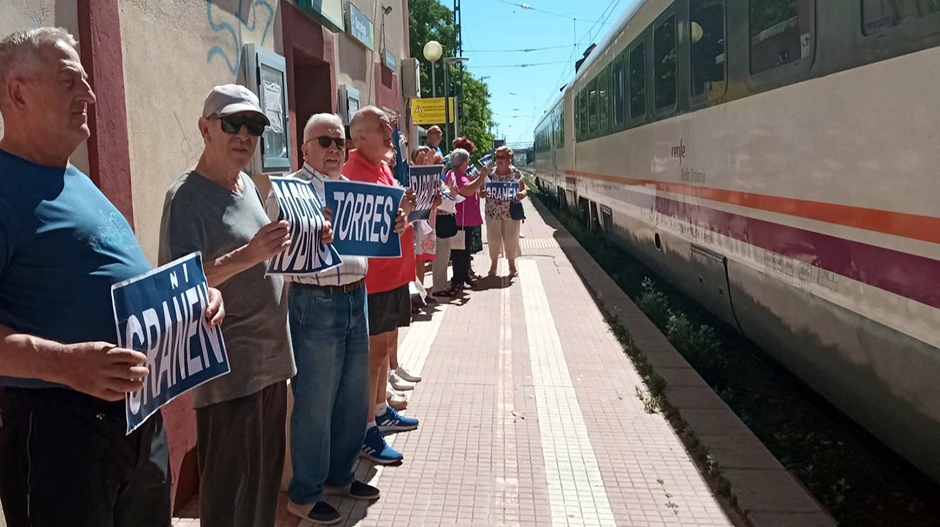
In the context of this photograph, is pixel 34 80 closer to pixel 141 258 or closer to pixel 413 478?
pixel 141 258

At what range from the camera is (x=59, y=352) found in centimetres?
173

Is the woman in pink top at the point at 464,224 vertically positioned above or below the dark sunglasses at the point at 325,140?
below

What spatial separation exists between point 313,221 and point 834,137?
97.3 inches

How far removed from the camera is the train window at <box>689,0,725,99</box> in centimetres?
548

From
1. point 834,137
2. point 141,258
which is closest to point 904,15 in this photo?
point 834,137

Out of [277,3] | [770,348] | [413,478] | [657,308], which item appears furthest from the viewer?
[657,308]

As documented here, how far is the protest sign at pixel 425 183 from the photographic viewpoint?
577cm

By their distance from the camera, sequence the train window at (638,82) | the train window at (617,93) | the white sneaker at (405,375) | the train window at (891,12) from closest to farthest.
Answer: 1. the train window at (891,12)
2. the white sneaker at (405,375)
3. the train window at (638,82)
4. the train window at (617,93)

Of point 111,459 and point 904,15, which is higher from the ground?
point 904,15

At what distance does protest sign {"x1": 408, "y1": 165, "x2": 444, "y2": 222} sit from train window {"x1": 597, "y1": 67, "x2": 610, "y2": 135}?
5.76m

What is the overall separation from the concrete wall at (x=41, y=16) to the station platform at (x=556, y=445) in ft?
6.32

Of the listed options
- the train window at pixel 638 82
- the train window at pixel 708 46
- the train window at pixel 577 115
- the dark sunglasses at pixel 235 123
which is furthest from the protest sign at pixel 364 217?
the train window at pixel 577 115

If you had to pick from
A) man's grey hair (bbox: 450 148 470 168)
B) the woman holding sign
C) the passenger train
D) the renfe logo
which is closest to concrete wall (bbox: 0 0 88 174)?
the passenger train

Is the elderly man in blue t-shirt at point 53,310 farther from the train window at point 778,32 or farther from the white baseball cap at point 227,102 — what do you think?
the train window at point 778,32
